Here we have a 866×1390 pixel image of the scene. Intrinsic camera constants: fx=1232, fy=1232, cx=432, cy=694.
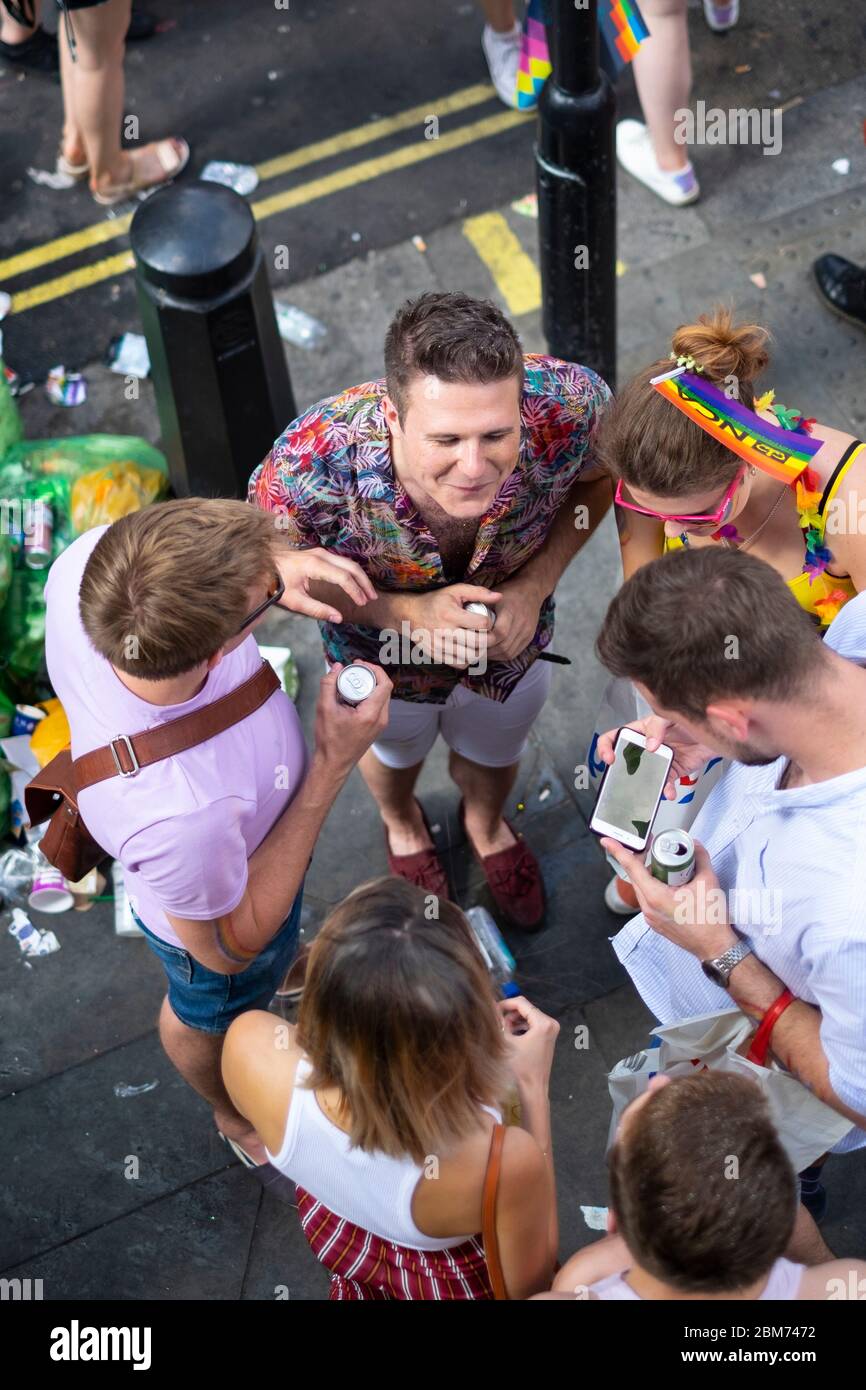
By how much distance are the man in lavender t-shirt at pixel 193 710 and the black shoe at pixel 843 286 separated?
10.7 feet

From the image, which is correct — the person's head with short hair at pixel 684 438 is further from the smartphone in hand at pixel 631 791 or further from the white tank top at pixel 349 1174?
the white tank top at pixel 349 1174

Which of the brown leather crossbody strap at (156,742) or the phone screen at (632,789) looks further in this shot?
the phone screen at (632,789)

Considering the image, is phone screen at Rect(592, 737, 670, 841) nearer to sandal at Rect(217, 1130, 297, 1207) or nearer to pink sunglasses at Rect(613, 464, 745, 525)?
pink sunglasses at Rect(613, 464, 745, 525)

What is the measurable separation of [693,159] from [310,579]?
3866 mm

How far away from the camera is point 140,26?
650cm

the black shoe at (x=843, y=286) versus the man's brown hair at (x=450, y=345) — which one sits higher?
the man's brown hair at (x=450, y=345)

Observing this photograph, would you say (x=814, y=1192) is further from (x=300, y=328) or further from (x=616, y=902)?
(x=300, y=328)

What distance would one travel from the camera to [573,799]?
4.36 meters

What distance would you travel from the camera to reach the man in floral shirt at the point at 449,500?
8.97 feet

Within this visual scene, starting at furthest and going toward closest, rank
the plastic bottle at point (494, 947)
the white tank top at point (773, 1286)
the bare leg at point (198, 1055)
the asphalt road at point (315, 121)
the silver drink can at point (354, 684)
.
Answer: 1. the asphalt road at point (315, 121)
2. the plastic bottle at point (494, 947)
3. the bare leg at point (198, 1055)
4. the silver drink can at point (354, 684)
5. the white tank top at point (773, 1286)

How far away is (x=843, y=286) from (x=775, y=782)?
11.2ft

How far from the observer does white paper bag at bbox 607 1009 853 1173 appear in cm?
267

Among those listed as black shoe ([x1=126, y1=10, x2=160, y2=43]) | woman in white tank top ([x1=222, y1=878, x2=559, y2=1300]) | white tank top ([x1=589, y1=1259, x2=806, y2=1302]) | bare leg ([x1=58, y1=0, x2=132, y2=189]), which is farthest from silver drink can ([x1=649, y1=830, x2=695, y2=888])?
black shoe ([x1=126, y1=10, x2=160, y2=43])

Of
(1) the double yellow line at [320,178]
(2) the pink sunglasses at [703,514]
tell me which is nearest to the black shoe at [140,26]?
(1) the double yellow line at [320,178]
